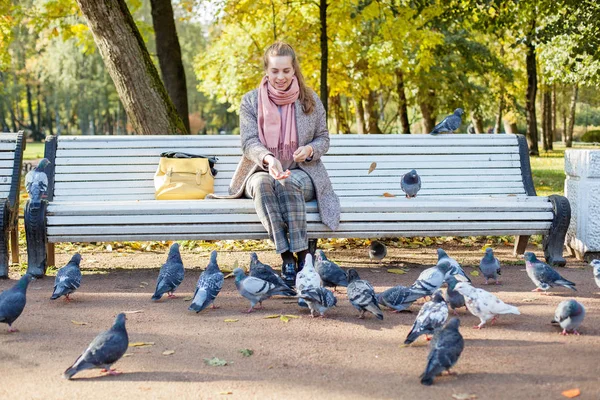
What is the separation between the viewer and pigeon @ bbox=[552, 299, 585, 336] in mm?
4855

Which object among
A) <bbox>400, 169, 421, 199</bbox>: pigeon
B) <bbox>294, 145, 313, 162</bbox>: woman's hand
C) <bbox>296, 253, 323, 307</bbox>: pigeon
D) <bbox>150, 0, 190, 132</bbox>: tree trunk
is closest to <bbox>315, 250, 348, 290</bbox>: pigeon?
<bbox>296, 253, 323, 307</bbox>: pigeon

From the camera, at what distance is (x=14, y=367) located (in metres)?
4.48

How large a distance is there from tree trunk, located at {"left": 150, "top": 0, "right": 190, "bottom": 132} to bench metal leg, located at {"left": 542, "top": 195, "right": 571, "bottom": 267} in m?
7.39

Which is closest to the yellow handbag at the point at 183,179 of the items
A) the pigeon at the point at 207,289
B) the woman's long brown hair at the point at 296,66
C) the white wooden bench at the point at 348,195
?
the white wooden bench at the point at 348,195

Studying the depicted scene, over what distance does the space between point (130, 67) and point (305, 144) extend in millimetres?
3665

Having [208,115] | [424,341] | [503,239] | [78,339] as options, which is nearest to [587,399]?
[424,341]

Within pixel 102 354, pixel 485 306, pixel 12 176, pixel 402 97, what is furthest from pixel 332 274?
pixel 402 97

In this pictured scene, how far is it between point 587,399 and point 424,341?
1311 millimetres

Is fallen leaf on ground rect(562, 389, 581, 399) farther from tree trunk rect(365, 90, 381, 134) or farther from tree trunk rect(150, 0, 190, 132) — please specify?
tree trunk rect(365, 90, 381, 134)

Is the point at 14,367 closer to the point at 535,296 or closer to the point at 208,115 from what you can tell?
the point at 535,296

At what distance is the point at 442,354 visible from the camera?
4035 mm

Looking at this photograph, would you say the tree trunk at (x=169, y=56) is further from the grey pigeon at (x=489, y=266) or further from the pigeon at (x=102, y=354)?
the pigeon at (x=102, y=354)

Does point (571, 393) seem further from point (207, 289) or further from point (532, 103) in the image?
point (532, 103)

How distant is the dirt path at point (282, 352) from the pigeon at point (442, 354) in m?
0.07
